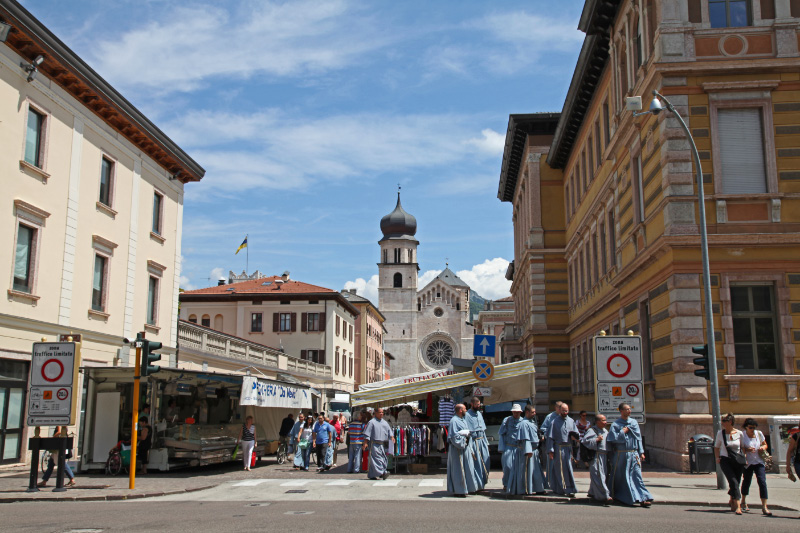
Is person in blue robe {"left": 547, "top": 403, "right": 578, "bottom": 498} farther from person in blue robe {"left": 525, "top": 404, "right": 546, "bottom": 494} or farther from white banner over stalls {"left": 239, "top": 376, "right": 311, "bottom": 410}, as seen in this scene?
white banner over stalls {"left": 239, "top": 376, "right": 311, "bottom": 410}

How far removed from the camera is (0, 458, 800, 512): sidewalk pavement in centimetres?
1411

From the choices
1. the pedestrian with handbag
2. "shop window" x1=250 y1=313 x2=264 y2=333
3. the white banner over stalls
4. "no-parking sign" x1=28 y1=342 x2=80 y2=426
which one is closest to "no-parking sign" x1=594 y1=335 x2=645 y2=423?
the pedestrian with handbag

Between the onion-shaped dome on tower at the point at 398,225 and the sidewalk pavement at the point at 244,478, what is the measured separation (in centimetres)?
10156

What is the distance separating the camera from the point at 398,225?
12369 centimetres

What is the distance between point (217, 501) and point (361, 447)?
7.79 m

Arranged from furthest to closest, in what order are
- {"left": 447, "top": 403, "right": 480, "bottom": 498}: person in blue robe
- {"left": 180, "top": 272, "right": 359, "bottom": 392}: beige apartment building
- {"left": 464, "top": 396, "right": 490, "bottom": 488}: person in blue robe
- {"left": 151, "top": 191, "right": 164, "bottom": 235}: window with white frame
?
{"left": 180, "top": 272, "right": 359, "bottom": 392}: beige apartment building, {"left": 151, "top": 191, "right": 164, "bottom": 235}: window with white frame, {"left": 464, "top": 396, "right": 490, "bottom": 488}: person in blue robe, {"left": 447, "top": 403, "right": 480, "bottom": 498}: person in blue robe

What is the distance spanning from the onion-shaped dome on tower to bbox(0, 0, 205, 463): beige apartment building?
92330 millimetres

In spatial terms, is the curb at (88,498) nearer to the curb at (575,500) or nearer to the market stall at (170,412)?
the market stall at (170,412)

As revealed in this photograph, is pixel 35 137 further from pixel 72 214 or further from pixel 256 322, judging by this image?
pixel 256 322

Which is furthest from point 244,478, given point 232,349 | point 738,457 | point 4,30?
point 232,349

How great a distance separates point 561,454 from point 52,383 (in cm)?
985

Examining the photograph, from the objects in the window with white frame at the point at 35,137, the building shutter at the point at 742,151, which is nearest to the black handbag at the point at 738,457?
the building shutter at the point at 742,151

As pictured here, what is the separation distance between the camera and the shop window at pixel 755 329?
18.9 meters

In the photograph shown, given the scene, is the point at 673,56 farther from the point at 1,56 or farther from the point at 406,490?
the point at 1,56
